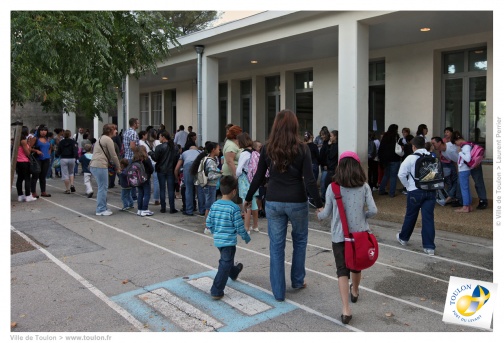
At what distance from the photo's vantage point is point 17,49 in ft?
20.4

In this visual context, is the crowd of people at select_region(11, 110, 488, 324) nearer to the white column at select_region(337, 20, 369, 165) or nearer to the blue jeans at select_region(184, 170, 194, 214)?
the blue jeans at select_region(184, 170, 194, 214)

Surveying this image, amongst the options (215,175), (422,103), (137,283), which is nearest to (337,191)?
(137,283)

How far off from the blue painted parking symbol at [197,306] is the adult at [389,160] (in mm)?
6803

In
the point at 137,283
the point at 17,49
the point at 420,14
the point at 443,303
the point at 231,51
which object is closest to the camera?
the point at 443,303

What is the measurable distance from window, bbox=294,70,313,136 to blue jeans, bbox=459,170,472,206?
24.3 feet

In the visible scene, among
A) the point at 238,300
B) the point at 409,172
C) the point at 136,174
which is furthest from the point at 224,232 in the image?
the point at 136,174

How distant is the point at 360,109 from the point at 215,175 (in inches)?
147

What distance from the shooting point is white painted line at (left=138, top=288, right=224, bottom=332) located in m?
4.34

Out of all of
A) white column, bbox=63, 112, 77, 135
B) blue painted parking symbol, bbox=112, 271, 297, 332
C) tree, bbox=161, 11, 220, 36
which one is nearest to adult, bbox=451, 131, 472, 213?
blue painted parking symbol, bbox=112, 271, 297, 332

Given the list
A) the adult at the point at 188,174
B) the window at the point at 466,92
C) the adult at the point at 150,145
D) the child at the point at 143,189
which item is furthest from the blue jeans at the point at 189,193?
the window at the point at 466,92
